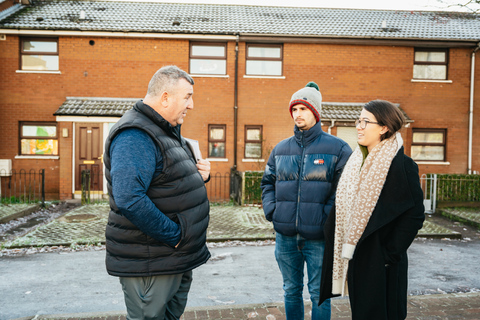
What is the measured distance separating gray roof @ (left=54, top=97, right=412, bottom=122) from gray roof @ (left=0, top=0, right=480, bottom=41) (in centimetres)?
265

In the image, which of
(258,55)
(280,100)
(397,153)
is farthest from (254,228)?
(258,55)

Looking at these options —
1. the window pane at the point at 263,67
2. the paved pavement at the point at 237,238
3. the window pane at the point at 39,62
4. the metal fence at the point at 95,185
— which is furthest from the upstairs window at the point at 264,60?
the window pane at the point at 39,62

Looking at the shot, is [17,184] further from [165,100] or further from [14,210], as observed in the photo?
[165,100]

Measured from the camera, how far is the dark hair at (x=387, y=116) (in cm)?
271

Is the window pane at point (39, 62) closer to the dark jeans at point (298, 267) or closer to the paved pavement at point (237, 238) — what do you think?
the paved pavement at point (237, 238)

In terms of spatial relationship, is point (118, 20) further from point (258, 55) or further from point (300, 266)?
point (300, 266)

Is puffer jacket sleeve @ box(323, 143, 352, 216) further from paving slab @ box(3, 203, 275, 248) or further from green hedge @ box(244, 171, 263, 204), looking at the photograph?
green hedge @ box(244, 171, 263, 204)

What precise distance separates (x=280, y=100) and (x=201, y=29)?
13.6ft

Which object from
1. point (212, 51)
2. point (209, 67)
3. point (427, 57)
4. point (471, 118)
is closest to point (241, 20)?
point (212, 51)

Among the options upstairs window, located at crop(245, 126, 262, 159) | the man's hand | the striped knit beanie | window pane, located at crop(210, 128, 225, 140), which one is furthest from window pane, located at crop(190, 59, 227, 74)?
the man's hand

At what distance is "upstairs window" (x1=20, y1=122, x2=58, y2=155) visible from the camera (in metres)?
15.1

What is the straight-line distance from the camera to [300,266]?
335 cm

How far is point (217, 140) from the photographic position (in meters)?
15.4

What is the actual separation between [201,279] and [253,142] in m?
10.4
